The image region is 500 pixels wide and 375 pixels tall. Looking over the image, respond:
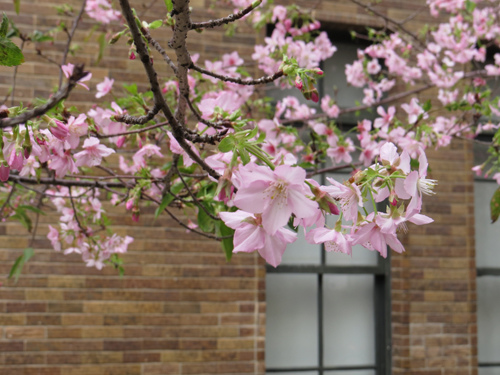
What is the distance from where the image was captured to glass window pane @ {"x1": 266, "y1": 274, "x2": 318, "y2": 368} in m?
3.04

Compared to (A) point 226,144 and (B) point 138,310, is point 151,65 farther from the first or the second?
(B) point 138,310

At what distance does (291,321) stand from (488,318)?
1.25 meters

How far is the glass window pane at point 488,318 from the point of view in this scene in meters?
3.32

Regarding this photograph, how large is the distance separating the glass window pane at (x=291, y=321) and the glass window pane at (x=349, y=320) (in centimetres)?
8

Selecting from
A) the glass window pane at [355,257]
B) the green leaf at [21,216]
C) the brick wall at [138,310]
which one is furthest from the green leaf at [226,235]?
the glass window pane at [355,257]

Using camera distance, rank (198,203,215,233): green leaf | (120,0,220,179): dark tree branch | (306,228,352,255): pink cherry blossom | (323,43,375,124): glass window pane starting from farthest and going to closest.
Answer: (323,43,375,124): glass window pane < (198,203,215,233): green leaf < (306,228,352,255): pink cherry blossom < (120,0,220,179): dark tree branch

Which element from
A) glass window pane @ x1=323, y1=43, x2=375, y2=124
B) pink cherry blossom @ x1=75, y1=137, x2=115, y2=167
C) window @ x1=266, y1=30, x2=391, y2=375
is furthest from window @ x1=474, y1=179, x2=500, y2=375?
pink cherry blossom @ x1=75, y1=137, x2=115, y2=167

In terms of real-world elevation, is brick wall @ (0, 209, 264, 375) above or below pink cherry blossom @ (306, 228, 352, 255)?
below

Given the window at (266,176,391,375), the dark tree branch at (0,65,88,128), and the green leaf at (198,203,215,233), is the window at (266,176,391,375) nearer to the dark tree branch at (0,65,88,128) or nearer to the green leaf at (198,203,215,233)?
the green leaf at (198,203,215,233)

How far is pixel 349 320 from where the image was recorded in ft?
10.4

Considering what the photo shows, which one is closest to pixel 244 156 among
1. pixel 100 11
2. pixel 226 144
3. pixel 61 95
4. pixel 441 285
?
pixel 226 144

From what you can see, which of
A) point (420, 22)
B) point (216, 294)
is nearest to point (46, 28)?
point (216, 294)

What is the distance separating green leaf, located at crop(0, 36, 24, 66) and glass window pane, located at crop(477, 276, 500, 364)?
3.24 meters

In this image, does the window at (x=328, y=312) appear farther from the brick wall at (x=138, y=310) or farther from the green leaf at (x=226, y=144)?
the green leaf at (x=226, y=144)
